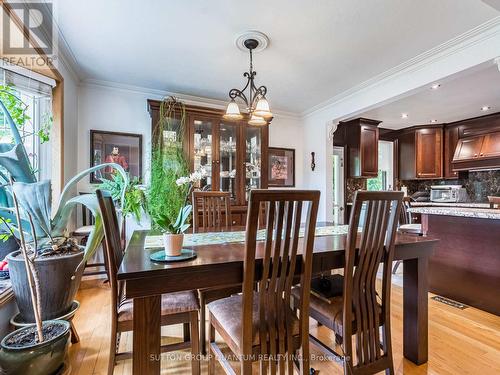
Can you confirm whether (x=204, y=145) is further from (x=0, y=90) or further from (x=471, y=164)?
(x=471, y=164)

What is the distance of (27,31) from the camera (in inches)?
77.9

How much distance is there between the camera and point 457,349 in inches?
71.1

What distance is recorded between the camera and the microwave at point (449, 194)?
16.6 feet

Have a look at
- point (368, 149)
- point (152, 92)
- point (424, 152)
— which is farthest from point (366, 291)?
point (424, 152)

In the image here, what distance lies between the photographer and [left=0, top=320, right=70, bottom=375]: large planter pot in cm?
117

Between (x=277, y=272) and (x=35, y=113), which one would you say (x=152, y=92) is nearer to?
(x=35, y=113)

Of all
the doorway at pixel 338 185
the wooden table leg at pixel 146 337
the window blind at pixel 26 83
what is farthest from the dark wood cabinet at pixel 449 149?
the window blind at pixel 26 83

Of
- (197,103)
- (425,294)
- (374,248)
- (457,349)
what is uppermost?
(197,103)

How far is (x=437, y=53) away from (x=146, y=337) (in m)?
3.24

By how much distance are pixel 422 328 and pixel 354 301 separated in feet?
2.23

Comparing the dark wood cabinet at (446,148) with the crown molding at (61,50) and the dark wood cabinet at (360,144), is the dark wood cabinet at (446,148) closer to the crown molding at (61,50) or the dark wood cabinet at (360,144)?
the dark wood cabinet at (360,144)

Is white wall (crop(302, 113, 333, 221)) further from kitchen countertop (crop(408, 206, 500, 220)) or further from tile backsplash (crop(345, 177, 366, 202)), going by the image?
kitchen countertop (crop(408, 206, 500, 220))

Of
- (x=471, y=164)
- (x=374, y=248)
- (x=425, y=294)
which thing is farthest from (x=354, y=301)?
(x=471, y=164)

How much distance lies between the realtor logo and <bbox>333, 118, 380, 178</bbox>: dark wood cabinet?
Result: 4.11m
